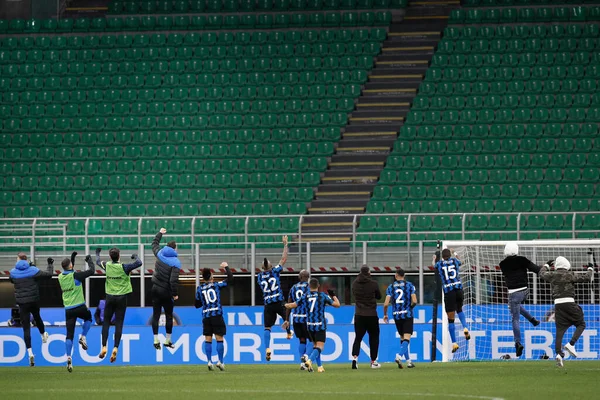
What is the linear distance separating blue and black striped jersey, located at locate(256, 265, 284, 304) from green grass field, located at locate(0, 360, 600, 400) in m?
1.92

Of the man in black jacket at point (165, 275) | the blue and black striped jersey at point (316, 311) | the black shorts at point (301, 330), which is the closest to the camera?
the blue and black striped jersey at point (316, 311)

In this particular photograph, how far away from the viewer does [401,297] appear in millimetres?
18938

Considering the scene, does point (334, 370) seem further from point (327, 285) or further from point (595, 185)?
point (595, 185)

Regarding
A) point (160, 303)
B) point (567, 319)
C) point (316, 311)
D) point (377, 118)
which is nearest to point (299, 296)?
point (316, 311)

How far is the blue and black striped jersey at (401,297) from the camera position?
745 inches

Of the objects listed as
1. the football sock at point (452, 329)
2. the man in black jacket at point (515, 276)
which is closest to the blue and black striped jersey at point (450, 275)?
the football sock at point (452, 329)

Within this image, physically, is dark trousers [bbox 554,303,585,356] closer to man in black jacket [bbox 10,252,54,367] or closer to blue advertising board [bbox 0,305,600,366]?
blue advertising board [bbox 0,305,600,366]

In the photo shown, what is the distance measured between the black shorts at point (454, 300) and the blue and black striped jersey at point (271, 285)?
3.12 meters

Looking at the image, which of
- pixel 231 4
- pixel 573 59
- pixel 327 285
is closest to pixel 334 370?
pixel 327 285

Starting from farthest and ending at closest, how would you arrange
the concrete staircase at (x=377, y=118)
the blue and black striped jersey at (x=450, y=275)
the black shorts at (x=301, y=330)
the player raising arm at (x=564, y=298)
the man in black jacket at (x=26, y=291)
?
the concrete staircase at (x=377, y=118) < the man in black jacket at (x=26, y=291) < the blue and black striped jersey at (x=450, y=275) < the black shorts at (x=301, y=330) < the player raising arm at (x=564, y=298)

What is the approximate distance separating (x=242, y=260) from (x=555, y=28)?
14.2 metres

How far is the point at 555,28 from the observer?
116 feet

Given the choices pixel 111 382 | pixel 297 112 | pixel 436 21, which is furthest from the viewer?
pixel 436 21

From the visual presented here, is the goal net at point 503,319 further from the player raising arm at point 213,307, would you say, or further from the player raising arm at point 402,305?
the player raising arm at point 213,307
